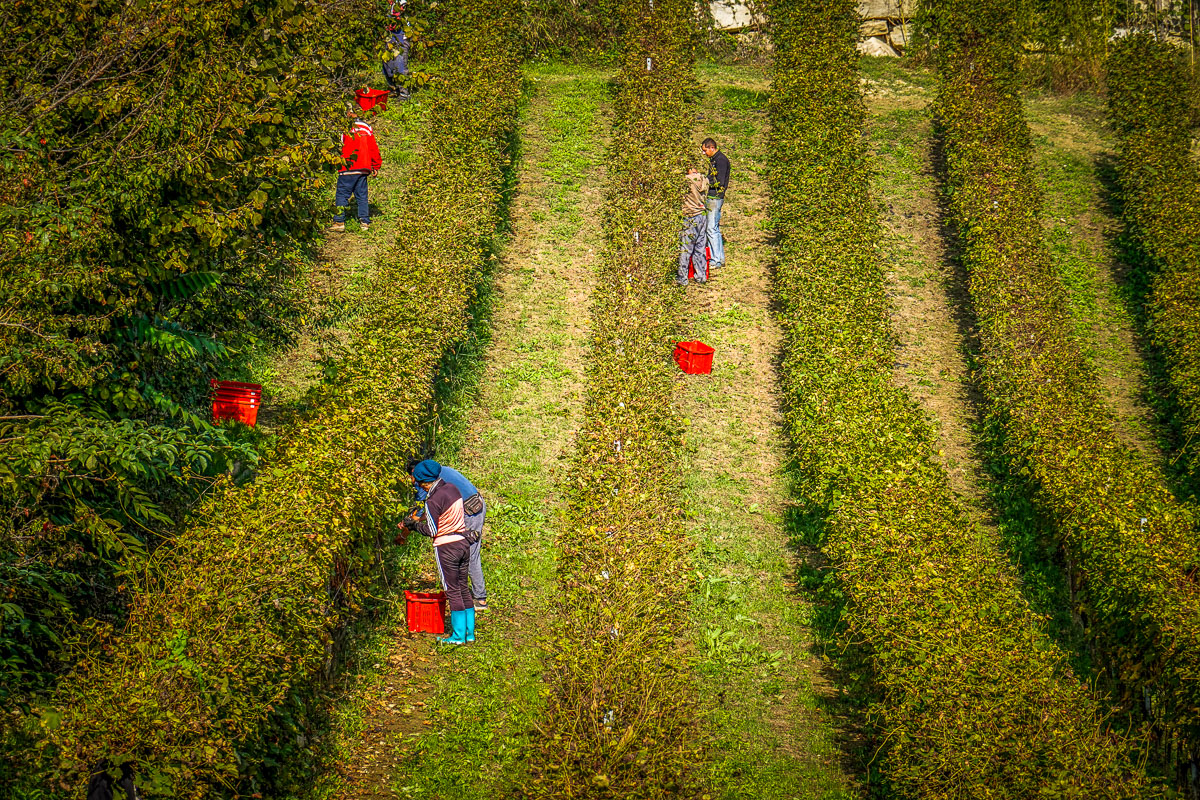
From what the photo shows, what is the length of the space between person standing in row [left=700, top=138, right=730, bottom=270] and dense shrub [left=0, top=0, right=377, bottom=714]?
611cm

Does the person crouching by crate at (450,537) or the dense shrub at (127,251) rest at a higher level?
the dense shrub at (127,251)

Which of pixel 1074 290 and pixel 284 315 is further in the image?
pixel 1074 290

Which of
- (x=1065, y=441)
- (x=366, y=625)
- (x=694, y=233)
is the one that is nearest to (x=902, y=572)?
(x=1065, y=441)

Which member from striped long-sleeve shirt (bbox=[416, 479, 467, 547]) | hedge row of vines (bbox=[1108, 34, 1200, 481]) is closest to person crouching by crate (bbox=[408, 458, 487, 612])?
striped long-sleeve shirt (bbox=[416, 479, 467, 547])

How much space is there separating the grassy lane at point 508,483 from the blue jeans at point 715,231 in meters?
1.80

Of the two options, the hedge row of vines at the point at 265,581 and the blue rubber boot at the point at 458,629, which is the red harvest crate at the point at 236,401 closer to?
the hedge row of vines at the point at 265,581

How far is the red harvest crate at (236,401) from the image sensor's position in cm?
988

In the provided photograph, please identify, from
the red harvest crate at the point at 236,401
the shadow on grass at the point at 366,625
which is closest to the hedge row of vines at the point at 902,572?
the shadow on grass at the point at 366,625

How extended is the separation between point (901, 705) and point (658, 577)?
6.54 ft

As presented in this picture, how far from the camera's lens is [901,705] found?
7.08m

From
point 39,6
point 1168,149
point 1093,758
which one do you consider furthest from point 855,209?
point 39,6

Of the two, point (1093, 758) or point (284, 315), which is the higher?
point (284, 315)

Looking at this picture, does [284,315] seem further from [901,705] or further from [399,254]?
[901,705]

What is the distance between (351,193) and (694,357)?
5714 mm
